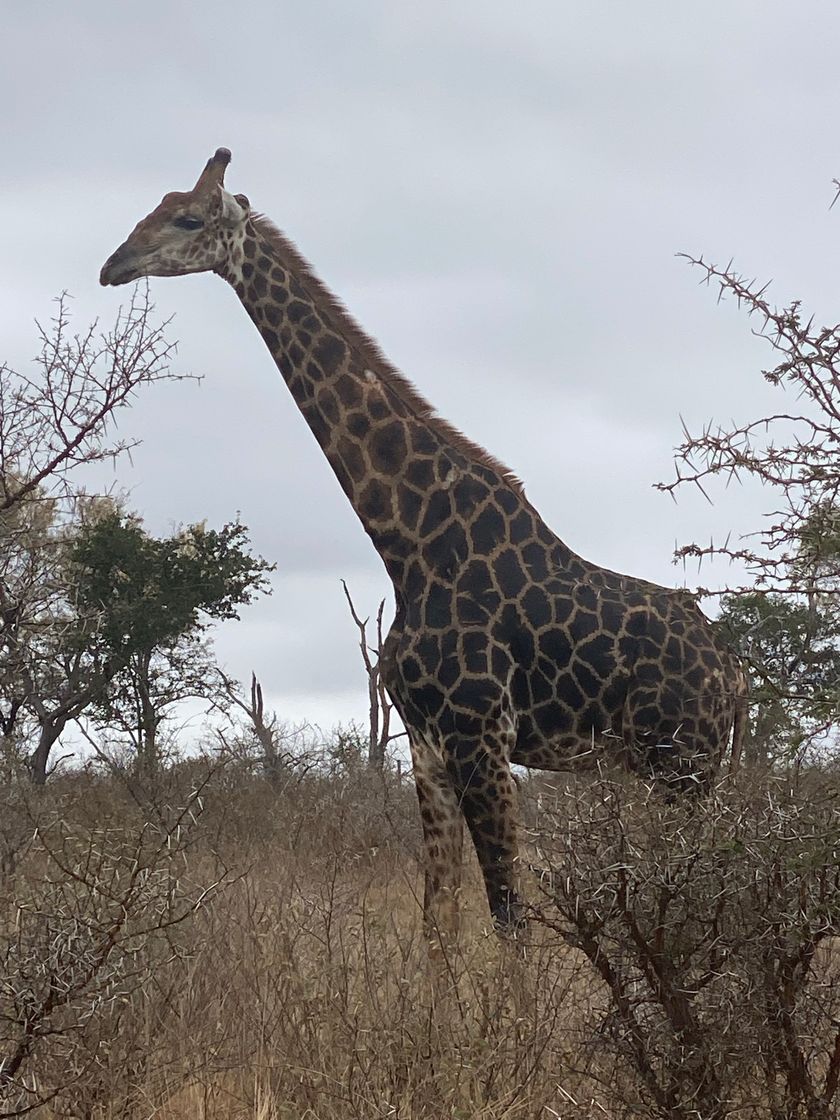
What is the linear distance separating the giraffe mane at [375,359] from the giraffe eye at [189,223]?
330mm

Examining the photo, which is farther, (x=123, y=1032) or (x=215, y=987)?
(x=215, y=987)

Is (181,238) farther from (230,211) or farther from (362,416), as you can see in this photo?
(362,416)

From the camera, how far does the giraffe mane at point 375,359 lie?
276 inches

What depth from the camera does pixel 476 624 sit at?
641cm

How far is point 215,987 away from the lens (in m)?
4.91

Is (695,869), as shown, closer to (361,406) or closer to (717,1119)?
(717,1119)

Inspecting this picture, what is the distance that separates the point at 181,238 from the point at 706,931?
4951mm

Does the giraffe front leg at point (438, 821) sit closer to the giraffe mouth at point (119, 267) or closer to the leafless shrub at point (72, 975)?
the leafless shrub at point (72, 975)

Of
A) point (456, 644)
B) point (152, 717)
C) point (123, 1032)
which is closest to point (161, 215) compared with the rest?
point (456, 644)

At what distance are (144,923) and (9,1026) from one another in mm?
1069

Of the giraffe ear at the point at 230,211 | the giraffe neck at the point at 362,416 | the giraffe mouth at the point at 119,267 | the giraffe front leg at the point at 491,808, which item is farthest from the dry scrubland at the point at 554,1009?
the giraffe ear at the point at 230,211

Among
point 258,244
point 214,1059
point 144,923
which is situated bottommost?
point 214,1059

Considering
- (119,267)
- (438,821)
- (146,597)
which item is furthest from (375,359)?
(146,597)

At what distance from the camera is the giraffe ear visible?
7.54 m
